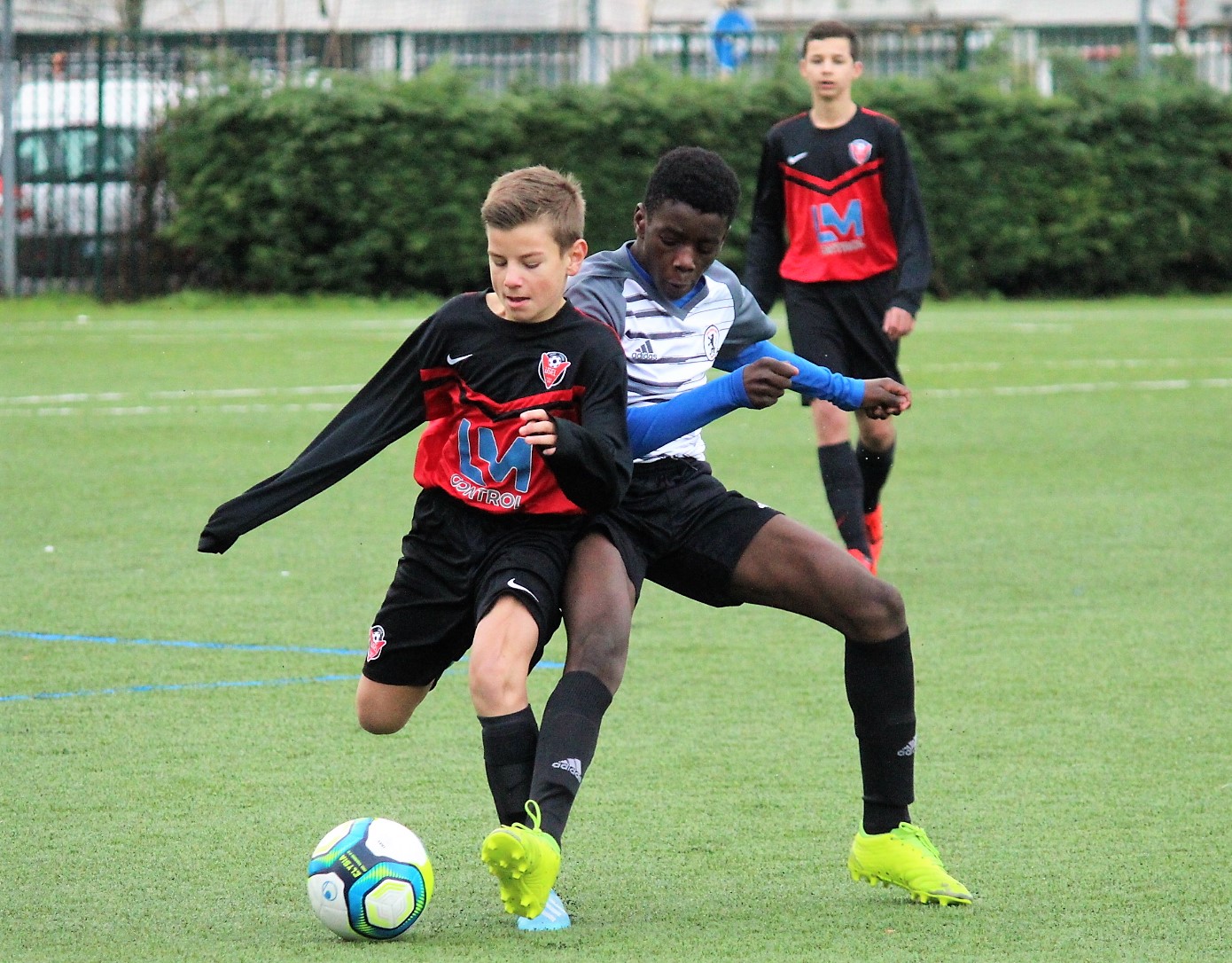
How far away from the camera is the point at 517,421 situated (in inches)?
162

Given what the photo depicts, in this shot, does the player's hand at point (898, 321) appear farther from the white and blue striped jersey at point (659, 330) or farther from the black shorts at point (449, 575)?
the black shorts at point (449, 575)

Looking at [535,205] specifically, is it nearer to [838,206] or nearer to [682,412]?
[682,412]

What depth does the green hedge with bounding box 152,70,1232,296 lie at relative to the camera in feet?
69.5

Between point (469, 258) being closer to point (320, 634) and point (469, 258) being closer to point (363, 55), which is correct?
point (363, 55)

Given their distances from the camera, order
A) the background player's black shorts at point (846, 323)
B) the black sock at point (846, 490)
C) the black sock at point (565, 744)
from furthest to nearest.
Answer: the background player's black shorts at point (846, 323) → the black sock at point (846, 490) → the black sock at point (565, 744)

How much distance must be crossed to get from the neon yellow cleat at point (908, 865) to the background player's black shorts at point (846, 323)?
4429mm

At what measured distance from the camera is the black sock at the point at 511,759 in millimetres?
3881

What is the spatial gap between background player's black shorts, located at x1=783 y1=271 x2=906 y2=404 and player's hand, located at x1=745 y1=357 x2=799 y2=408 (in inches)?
170

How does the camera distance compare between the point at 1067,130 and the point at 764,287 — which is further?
the point at 1067,130

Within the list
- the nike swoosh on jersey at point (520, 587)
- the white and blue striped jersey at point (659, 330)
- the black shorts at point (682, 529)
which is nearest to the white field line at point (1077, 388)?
the white and blue striped jersey at point (659, 330)

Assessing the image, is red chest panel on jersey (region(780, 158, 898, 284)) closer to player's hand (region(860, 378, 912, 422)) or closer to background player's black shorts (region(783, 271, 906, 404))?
background player's black shorts (region(783, 271, 906, 404))

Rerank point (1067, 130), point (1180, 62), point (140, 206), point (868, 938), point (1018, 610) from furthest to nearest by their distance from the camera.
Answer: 1. point (1180, 62)
2. point (1067, 130)
3. point (140, 206)
4. point (1018, 610)
5. point (868, 938)

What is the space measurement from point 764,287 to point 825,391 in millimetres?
4318

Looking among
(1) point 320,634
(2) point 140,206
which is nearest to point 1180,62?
(2) point 140,206
